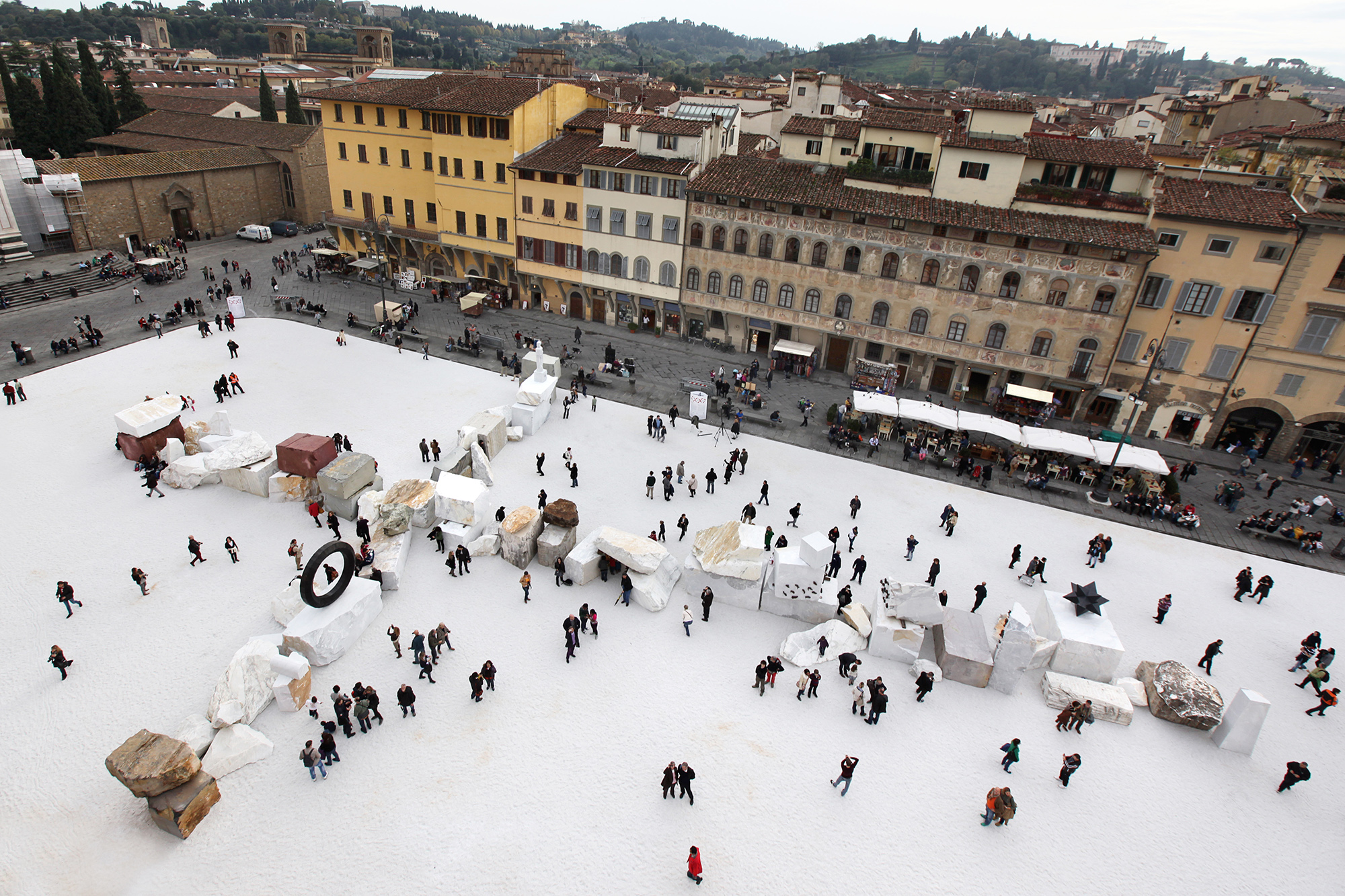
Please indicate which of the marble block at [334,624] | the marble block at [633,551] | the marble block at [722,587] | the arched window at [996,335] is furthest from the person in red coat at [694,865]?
the arched window at [996,335]

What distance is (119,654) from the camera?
17.0 metres

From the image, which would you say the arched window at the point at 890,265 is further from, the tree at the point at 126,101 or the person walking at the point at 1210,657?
the tree at the point at 126,101

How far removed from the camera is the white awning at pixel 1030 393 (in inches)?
1233

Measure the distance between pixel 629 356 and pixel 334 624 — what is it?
896 inches

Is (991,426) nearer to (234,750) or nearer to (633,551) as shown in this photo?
(633,551)

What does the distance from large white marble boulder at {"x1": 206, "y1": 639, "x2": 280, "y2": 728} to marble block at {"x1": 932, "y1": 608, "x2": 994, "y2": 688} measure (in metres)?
16.9

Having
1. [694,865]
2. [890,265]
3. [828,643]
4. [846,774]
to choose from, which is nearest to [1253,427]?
[890,265]

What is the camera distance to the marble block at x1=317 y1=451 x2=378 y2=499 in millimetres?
21906

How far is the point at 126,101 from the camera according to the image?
59.5 metres

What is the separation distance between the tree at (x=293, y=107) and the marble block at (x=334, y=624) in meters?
63.6

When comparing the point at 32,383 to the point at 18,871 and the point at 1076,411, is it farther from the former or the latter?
the point at 1076,411

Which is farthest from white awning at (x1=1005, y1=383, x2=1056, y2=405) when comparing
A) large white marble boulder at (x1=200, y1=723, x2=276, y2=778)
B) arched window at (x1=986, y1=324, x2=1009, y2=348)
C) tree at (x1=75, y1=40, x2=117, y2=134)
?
tree at (x1=75, y1=40, x2=117, y2=134)

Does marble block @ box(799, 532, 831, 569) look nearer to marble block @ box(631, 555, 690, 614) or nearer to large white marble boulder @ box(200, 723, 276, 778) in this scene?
marble block @ box(631, 555, 690, 614)

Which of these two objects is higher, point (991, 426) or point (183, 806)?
point (991, 426)
